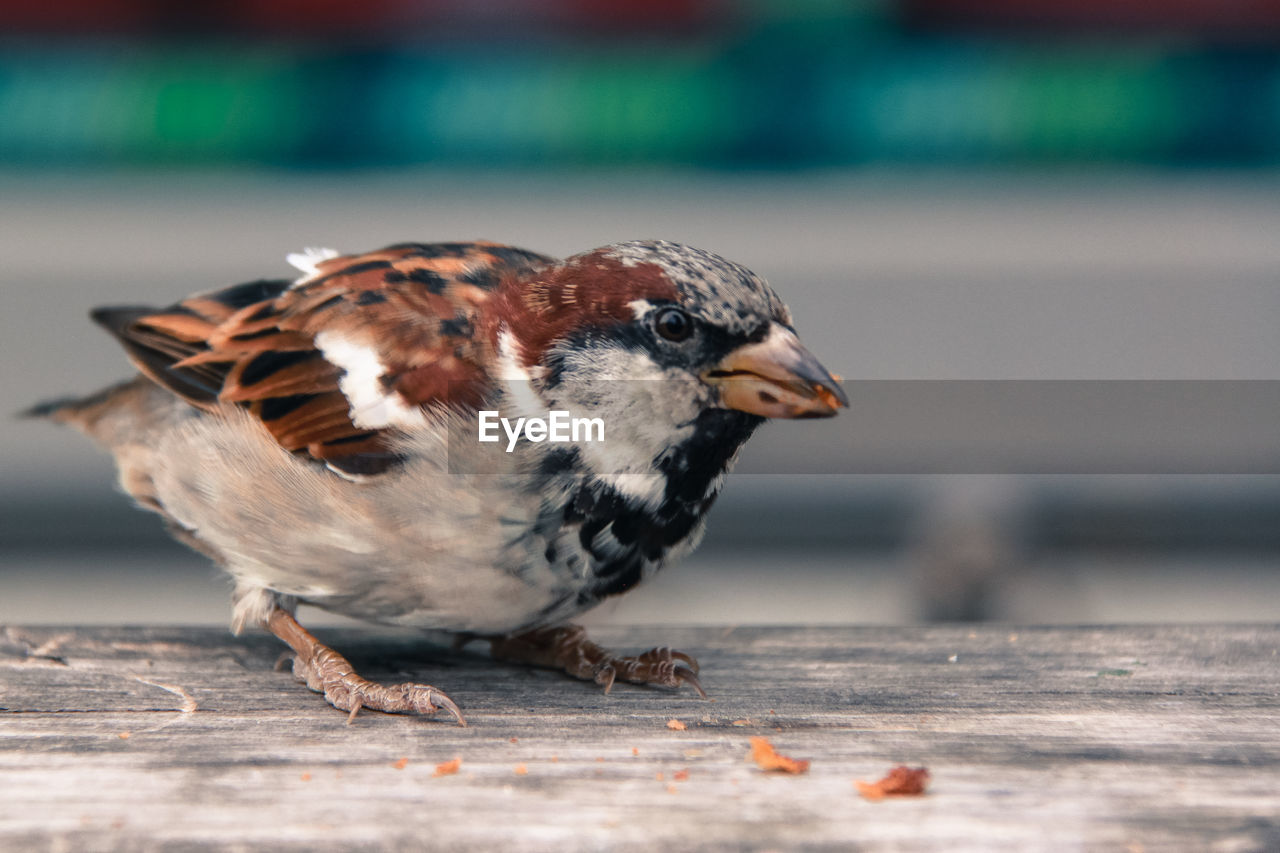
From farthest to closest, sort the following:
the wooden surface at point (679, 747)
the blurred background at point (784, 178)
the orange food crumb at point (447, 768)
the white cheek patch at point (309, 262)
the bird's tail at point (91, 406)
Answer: the blurred background at point (784, 178) < the bird's tail at point (91, 406) < the white cheek patch at point (309, 262) < the orange food crumb at point (447, 768) < the wooden surface at point (679, 747)

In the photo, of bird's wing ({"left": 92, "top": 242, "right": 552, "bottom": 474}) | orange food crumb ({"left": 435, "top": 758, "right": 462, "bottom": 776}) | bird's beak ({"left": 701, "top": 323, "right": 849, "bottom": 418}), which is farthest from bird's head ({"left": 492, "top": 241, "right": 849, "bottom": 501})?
orange food crumb ({"left": 435, "top": 758, "right": 462, "bottom": 776})

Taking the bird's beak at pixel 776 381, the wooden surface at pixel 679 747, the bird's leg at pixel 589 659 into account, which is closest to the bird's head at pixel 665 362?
the bird's beak at pixel 776 381

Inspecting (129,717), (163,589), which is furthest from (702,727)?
(163,589)

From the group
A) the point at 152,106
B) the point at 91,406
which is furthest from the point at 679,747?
the point at 152,106

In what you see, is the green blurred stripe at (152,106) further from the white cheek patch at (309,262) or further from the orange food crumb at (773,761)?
the orange food crumb at (773,761)

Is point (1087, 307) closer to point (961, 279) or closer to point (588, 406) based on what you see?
point (961, 279)

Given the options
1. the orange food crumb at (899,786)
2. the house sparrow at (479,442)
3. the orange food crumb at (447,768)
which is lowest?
the orange food crumb at (447,768)

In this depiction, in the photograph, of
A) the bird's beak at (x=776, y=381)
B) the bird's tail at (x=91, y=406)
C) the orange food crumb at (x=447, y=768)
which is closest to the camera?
the orange food crumb at (x=447, y=768)
